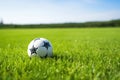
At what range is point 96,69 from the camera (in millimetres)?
4098

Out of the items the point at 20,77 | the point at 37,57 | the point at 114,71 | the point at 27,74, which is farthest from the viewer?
the point at 37,57

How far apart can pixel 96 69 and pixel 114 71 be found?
31 centimetres

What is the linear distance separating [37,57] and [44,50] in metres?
0.21

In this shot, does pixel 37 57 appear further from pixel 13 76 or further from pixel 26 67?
pixel 13 76

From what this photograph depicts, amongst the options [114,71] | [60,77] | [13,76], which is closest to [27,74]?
[13,76]

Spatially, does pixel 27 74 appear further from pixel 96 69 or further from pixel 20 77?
pixel 96 69

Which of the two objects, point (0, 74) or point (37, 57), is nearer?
point (0, 74)

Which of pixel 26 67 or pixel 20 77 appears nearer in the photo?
pixel 20 77

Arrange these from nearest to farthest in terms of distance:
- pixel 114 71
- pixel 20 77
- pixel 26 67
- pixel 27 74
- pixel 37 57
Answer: pixel 20 77 → pixel 27 74 → pixel 114 71 → pixel 26 67 → pixel 37 57

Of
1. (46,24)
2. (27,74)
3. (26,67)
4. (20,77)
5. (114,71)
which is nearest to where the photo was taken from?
(20,77)

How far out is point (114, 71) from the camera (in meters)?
3.95

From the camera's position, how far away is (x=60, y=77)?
3438 millimetres

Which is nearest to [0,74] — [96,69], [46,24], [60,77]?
[60,77]

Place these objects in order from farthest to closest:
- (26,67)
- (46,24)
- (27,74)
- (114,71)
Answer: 1. (46,24)
2. (26,67)
3. (114,71)
4. (27,74)
